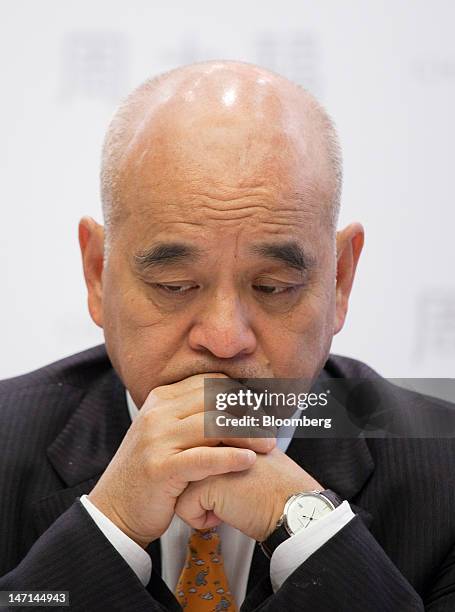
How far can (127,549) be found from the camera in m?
1.85

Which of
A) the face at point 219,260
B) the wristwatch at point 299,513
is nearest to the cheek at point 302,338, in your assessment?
the face at point 219,260

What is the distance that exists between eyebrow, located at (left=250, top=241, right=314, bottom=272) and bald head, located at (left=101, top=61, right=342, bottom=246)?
0.11m

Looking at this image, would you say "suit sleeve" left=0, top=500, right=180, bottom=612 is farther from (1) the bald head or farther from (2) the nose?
(1) the bald head

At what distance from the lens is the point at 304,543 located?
1.81m

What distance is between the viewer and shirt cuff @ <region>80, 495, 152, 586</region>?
1846 mm

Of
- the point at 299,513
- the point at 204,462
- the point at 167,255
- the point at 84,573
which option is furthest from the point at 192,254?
the point at 84,573

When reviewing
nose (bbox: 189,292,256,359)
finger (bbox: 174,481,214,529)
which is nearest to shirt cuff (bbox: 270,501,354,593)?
finger (bbox: 174,481,214,529)

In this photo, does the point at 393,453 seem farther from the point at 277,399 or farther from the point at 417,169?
the point at 417,169

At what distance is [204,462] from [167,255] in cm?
42

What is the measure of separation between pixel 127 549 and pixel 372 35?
2207mm

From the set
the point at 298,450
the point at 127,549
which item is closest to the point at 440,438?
the point at 298,450

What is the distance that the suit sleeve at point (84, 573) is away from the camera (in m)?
1.78

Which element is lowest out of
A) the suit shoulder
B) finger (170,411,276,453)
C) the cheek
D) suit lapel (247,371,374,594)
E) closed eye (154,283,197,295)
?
suit lapel (247,371,374,594)

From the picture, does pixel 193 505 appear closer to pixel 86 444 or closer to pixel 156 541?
pixel 156 541
